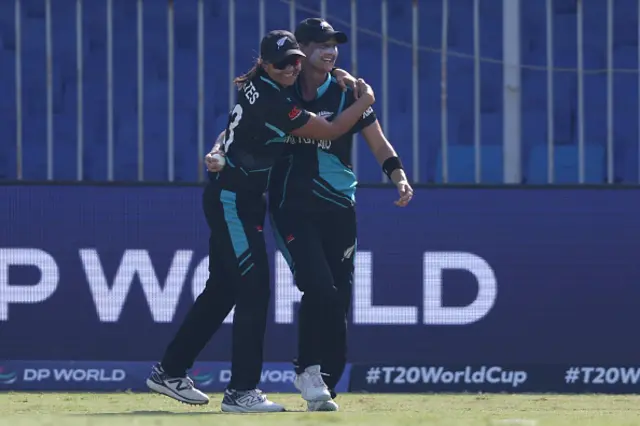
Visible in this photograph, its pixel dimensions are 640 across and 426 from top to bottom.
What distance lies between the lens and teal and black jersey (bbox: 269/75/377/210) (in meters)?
7.22

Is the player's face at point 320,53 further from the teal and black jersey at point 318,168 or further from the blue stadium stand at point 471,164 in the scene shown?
the blue stadium stand at point 471,164

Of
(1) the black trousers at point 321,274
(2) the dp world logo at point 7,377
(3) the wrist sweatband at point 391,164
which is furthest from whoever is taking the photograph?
(2) the dp world logo at point 7,377

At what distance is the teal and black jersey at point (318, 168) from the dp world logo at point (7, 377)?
129 inches

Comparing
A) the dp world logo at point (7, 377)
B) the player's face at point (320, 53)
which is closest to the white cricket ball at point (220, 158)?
the player's face at point (320, 53)

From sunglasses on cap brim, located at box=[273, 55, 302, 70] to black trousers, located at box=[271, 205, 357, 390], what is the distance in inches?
28.4

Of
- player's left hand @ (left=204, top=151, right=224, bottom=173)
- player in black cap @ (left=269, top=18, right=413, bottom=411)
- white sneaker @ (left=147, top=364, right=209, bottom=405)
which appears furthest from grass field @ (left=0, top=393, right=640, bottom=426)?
player's left hand @ (left=204, top=151, right=224, bottom=173)

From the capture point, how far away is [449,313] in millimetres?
10062

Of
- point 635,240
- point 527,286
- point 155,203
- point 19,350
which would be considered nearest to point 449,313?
point 527,286

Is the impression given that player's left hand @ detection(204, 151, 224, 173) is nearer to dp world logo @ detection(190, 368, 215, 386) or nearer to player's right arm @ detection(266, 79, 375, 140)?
player's right arm @ detection(266, 79, 375, 140)

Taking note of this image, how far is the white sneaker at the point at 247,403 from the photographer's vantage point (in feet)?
22.4

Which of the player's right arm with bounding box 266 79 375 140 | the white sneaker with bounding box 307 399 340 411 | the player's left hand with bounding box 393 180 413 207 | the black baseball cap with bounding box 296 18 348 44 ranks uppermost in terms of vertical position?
the black baseball cap with bounding box 296 18 348 44

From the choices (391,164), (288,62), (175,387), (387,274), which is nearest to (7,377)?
(387,274)

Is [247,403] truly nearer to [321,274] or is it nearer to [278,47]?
[321,274]

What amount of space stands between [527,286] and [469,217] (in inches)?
23.6
